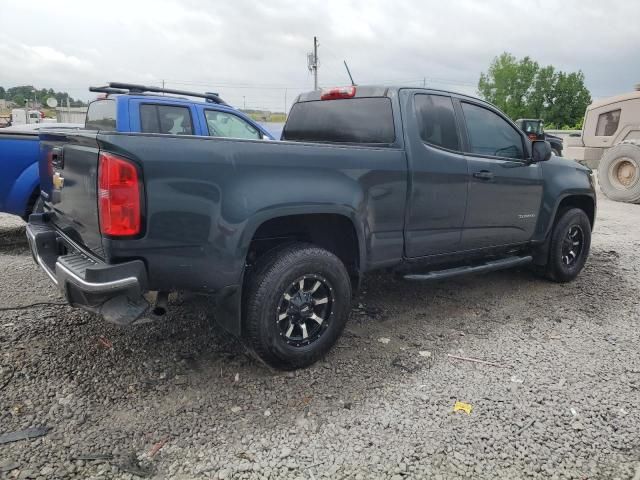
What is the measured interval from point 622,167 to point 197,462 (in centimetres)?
1154

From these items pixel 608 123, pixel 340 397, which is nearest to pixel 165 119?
pixel 340 397

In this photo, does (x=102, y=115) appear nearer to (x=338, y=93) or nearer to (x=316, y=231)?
(x=338, y=93)

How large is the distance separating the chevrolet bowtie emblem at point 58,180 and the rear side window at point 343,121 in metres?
2.05

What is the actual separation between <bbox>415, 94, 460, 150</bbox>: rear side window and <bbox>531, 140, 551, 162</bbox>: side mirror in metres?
1.03

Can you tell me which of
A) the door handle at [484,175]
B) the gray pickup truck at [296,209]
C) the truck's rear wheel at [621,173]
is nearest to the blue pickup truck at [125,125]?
the gray pickup truck at [296,209]

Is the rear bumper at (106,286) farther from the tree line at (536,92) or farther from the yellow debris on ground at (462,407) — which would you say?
the tree line at (536,92)

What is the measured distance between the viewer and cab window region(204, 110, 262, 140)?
680 cm

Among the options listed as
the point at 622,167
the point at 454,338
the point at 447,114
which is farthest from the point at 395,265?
the point at 622,167

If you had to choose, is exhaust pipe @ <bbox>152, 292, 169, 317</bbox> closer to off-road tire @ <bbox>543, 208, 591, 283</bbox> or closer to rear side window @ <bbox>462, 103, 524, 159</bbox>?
rear side window @ <bbox>462, 103, 524, 159</bbox>

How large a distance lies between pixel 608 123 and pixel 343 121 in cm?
1130

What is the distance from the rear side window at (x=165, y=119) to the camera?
6.32 meters

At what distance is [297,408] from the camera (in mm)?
2928

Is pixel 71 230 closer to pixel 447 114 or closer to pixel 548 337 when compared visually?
pixel 447 114

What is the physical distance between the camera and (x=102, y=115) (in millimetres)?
6598
